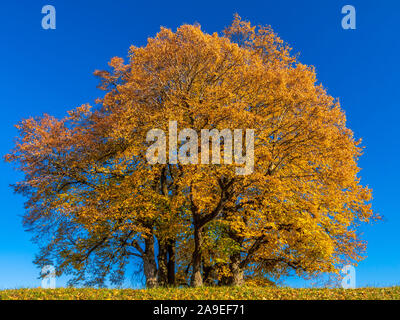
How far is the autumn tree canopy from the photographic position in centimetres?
2278

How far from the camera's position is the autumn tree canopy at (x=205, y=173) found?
2278 cm

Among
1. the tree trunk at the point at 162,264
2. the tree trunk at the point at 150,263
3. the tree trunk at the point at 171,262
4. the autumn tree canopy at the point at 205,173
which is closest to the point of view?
the autumn tree canopy at the point at 205,173

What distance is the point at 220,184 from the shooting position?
22516 mm

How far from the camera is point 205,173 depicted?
69.3 feet

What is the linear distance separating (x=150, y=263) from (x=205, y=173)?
32.6 feet

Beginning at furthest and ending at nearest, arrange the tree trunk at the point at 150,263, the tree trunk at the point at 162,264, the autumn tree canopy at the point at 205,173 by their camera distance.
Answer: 1. the tree trunk at the point at 162,264
2. the tree trunk at the point at 150,263
3. the autumn tree canopy at the point at 205,173

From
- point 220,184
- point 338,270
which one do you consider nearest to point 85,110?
point 220,184

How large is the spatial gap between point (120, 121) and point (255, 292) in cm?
1220

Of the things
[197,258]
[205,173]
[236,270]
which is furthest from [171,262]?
[205,173]

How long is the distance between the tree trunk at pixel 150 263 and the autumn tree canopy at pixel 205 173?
0.07m

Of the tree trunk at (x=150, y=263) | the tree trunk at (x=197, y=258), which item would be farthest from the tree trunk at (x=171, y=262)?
the tree trunk at (x=197, y=258)

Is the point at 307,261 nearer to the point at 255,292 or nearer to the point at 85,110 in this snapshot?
the point at 255,292

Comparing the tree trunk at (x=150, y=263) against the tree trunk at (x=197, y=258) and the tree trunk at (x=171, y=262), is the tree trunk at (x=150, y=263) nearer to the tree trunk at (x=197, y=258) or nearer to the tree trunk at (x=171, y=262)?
the tree trunk at (x=171, y=262)
